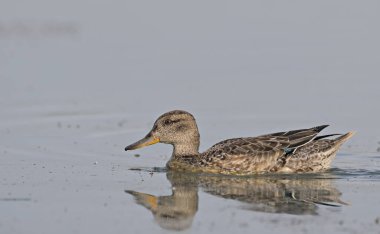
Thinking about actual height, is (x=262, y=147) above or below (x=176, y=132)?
below

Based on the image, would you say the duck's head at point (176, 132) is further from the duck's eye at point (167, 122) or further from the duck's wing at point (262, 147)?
the duck's wing at point (262, 147)

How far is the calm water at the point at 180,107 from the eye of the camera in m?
8.98

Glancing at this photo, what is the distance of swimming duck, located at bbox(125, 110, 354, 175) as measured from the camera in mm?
11266

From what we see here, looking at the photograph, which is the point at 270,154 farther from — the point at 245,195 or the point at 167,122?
the point at 245,195

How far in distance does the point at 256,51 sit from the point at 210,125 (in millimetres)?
5106

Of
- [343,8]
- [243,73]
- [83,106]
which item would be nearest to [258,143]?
[83,106]

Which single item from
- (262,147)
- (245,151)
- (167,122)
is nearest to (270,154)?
(262,147)

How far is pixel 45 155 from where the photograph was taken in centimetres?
1191

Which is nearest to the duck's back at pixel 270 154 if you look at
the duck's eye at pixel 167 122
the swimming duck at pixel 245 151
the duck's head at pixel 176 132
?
the swimming duck at pixel 245 151

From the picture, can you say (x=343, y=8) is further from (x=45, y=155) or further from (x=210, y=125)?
(x=45, y=155)

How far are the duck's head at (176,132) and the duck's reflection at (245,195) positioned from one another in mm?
599

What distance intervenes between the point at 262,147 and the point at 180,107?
138 inches

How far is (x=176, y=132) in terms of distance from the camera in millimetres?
11672

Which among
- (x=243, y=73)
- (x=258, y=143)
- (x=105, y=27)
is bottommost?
(x=258, y=143)
